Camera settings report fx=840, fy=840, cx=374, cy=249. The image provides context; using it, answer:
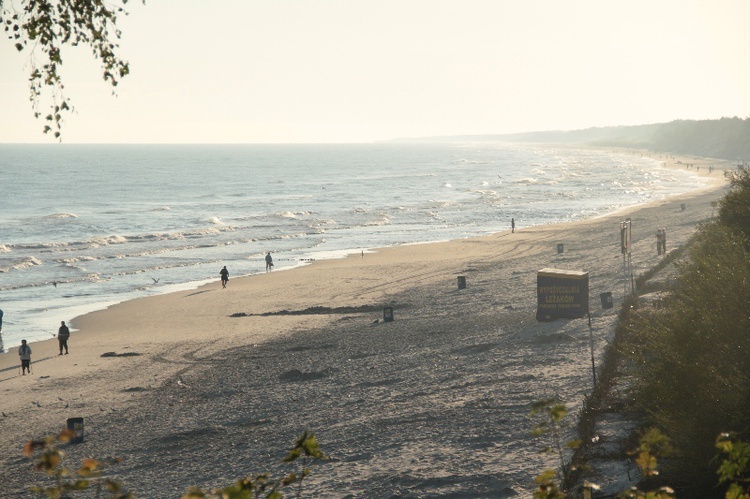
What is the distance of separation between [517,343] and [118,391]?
9.97 metres

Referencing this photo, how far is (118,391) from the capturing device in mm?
20688

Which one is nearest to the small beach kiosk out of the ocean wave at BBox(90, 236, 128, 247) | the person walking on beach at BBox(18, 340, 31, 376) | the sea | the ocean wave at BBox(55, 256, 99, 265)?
the person walking on beach at BBox(18, 340, 31, 376)

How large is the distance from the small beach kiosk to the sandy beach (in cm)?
66

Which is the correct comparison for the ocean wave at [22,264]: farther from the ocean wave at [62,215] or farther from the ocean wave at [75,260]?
the ocean wave at [62,215]

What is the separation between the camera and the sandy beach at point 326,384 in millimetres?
14047

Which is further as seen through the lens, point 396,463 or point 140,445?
point 140,445

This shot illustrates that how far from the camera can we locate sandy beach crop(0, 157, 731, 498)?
1405 centimetres

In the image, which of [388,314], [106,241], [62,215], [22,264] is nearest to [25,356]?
[388,314]

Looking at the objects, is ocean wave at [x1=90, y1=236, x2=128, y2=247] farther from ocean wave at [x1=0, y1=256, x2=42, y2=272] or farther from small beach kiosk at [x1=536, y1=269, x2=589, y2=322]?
small beach kiosk at [x1=536, y1=269, x2=589, y2=322]

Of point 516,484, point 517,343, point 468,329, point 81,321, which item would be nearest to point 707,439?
point 516,484

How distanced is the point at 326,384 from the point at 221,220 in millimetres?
58349

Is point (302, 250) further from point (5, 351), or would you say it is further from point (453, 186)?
point (453, 186)

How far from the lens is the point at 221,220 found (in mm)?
76062

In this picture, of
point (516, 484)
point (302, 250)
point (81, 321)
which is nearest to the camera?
point (516, 484)
